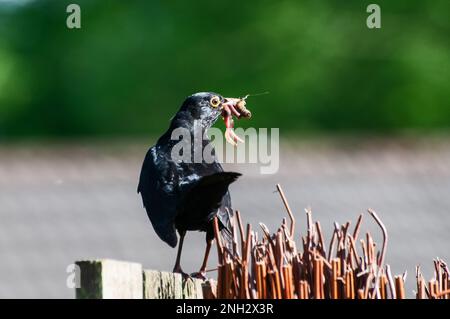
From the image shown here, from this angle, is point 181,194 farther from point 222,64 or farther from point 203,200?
point 222,64

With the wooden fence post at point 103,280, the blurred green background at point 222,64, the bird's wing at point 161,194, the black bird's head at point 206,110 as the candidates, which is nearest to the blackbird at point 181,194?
the bird's wing at point 161,194

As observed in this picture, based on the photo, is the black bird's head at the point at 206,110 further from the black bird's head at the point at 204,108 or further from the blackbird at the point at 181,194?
the blackbird at the point at 181,194

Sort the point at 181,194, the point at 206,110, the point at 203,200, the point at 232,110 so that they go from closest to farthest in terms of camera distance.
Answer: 1. the point at 203,200
2. the point at 181,194
3. the point at 206,110
4. the point at 232,110

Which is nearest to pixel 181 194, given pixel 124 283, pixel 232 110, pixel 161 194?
pixel 161 194

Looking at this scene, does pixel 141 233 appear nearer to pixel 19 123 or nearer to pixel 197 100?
pixel 197 100

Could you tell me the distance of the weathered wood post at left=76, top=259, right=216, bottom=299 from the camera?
289 cm

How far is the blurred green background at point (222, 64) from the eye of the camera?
67.6 ft

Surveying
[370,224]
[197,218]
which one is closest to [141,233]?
[370,224]

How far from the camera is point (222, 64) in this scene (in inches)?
813

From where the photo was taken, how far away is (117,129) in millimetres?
20797

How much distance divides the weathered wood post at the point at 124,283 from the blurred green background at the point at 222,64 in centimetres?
1658

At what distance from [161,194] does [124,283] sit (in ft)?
6.05

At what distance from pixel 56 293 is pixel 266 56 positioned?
1062cm

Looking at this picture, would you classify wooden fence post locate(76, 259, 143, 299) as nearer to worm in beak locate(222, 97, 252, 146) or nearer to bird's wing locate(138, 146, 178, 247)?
bird's wing locate(138, 146, 178, 247)
